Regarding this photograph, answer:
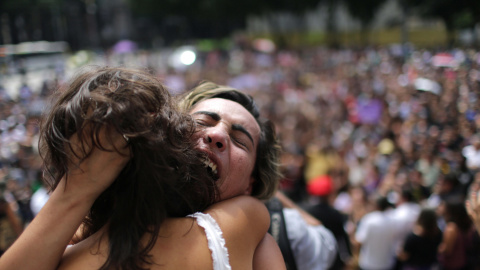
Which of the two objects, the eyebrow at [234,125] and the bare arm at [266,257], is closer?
the bare arm at [266,257]

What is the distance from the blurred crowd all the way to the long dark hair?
29cm

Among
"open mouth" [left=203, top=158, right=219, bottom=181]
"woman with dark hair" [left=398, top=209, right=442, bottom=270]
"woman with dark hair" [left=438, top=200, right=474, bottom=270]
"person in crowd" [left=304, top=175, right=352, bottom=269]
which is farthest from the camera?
"person in crowd" [left=304, top=175, right=352, bottom=269]

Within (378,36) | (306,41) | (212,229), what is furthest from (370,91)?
(306,41)

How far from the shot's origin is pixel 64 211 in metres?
1.07

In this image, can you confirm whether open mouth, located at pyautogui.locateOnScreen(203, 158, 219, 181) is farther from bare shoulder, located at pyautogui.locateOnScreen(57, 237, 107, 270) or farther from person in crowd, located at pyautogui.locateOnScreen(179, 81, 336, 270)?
A: bare shoulder, located at pyautogui.locateOnScreen(57, 237, 107, 270)

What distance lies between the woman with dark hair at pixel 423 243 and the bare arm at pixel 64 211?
3548 millimetres

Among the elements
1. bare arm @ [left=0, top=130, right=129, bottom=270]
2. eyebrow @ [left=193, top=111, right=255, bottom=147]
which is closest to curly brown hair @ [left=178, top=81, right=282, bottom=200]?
eyebrow @ [left=193, top=111, right=255, bottom=147]

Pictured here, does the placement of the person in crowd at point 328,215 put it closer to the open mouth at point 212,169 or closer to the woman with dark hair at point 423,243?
the woman with dark hair at point 423,243

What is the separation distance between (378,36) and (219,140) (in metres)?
39.3

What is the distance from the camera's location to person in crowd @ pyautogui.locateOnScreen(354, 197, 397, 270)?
14.4 ft

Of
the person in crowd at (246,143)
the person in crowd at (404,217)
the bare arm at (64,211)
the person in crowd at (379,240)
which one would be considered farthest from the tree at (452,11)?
the bare arm at (64,211)

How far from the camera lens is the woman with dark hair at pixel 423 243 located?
156 inches

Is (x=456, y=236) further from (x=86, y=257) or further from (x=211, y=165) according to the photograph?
(x=86, y=257)

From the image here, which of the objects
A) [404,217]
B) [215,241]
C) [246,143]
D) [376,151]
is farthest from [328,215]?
[376,151]
